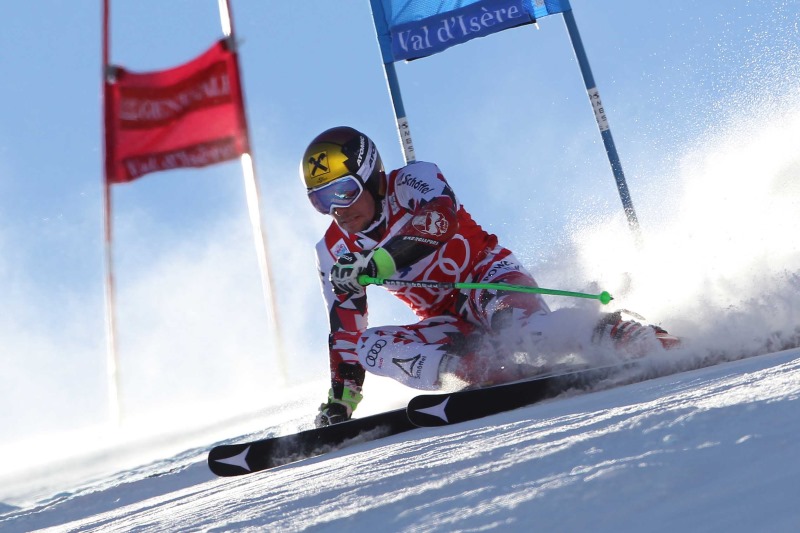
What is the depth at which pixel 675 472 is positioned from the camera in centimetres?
133

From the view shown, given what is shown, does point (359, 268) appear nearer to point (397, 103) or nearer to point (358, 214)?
point (358, 214)

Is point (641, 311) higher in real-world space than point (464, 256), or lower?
lower

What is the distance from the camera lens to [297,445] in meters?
3.72

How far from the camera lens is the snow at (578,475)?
1.21m

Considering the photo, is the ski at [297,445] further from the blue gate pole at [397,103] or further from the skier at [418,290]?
the blue gate pole at [397,103]

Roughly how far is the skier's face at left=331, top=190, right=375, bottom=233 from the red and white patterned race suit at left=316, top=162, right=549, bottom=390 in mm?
55

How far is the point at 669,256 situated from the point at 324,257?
1.89 meters

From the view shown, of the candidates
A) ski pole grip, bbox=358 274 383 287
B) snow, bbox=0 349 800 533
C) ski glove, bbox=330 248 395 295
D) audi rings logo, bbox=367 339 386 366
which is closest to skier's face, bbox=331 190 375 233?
ski glove, bbox=330 248 395 295

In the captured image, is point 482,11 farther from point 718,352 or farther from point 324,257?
point 718,352

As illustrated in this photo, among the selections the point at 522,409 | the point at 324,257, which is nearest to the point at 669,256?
the point at 324,257

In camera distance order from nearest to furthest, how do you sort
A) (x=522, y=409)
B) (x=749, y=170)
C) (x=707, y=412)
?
(x=707, y=412) < (x=522, y=409) < (x=749, y=170)

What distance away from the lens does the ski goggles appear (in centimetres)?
402

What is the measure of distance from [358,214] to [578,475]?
274 cm

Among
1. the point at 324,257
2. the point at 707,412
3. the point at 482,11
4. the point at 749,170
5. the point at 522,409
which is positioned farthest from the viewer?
the point at 482,11
